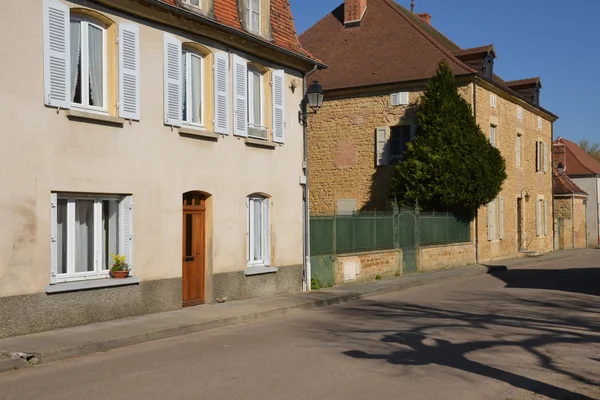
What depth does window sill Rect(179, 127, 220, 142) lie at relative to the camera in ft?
46.0

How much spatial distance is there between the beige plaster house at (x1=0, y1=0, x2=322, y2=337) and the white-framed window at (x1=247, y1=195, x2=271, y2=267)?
0.09 ft

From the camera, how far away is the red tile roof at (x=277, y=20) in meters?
15.3

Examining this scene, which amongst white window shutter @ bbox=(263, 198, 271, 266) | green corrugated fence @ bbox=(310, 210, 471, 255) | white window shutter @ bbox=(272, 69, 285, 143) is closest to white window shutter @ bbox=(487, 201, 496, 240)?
green corrugated fence @ bbox=(310, 210, 471, 255)

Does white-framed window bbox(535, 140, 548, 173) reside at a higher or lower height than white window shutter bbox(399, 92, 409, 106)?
lower

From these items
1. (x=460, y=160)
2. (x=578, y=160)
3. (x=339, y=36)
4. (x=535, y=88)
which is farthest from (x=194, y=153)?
(x=578, y=160)

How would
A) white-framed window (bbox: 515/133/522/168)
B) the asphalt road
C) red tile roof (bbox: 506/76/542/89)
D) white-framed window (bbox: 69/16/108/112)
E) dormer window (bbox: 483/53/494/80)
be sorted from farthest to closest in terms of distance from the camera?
red tile roof (bbox: 506/76/542/89), white-framed window (bbox: 515/133/522/168), dormer window (bbox: 483/53/494/80), white-framed window (bbox: 69/16/108/112), the asphalt road

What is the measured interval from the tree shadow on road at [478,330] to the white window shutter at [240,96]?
4.45 m

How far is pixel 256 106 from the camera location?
1672 centimetres

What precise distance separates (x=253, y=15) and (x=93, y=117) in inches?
233

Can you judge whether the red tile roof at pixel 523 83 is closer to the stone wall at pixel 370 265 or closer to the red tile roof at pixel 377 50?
the red tile roof at pixel 377 50

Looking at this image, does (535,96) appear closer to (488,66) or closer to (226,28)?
(488,66)

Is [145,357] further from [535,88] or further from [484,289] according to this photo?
[535,88]

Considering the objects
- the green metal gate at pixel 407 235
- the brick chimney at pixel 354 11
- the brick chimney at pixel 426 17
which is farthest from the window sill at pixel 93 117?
the brick chimney at pixel 426 17

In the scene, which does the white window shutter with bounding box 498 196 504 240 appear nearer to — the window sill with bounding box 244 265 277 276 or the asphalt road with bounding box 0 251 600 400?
the asphalt road with bounding box 0 251 600 400
